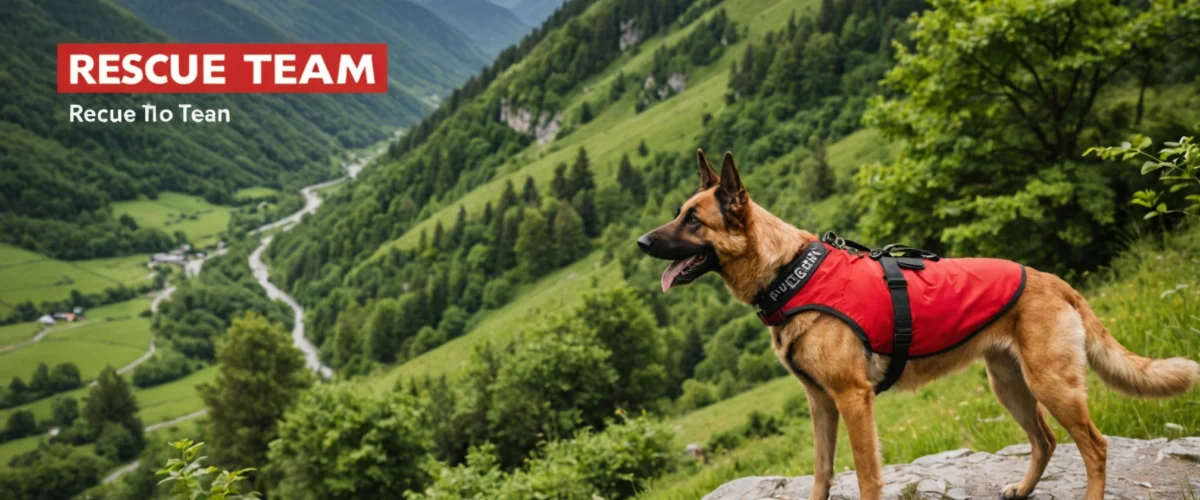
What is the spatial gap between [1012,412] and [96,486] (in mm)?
115320

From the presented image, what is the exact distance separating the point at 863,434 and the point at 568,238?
5514 inches

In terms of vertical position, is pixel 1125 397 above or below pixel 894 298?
below

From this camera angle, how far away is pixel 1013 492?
230 inches

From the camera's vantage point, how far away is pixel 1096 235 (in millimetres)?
16828

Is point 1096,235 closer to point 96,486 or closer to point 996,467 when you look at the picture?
point 996,467

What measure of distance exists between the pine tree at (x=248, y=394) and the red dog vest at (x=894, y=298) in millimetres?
48005

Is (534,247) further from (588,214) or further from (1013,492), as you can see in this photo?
(1013,492)

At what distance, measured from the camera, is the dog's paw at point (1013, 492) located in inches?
229

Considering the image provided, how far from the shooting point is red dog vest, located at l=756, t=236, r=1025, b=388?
539 cm

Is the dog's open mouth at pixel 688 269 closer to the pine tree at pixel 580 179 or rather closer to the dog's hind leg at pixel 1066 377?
the dog's hind leg at pixel 1066 377

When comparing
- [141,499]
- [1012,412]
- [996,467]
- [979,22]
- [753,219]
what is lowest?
[141,499]

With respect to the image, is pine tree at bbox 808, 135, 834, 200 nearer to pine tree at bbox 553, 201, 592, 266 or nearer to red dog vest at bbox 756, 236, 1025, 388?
pine tree at bbox 553, 201, 592, 266

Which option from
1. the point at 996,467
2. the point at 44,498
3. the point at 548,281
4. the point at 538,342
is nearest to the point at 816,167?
the point at 548,281

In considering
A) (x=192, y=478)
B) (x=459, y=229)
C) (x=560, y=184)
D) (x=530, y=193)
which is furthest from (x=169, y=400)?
(x=192, y=478)
